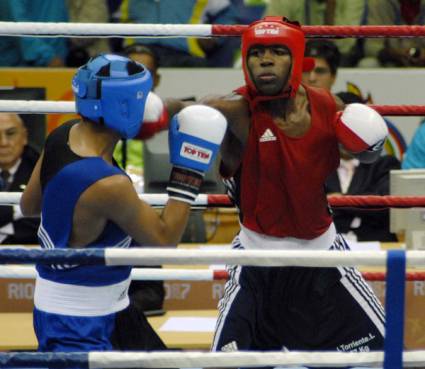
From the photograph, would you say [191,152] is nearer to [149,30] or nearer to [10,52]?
[149,30]

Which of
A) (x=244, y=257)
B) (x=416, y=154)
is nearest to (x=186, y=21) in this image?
(x=416, y=154)

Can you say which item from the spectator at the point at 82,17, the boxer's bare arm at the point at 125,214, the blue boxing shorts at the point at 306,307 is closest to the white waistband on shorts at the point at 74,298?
the boxer's bare arm at the point at 125,214

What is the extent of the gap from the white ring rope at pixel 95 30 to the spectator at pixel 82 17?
3231 millimetres

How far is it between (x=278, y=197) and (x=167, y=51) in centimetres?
344

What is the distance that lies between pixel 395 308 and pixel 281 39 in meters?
1.09

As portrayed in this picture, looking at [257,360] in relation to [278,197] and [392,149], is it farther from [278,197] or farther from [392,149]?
[392,149]

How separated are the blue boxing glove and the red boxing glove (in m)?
0.19

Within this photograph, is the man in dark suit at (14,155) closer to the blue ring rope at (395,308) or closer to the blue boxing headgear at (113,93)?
the blue boxing headgear at (113,93)

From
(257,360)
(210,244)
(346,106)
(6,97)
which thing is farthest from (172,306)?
(257,360)

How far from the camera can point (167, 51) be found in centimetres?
688

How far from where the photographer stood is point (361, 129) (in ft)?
11.0

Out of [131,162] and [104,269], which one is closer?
[104,269]

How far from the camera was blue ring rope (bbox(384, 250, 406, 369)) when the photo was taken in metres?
2.65

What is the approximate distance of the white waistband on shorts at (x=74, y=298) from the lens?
123 inches
